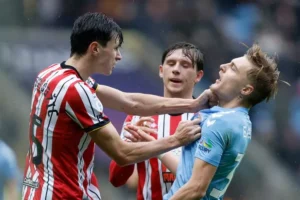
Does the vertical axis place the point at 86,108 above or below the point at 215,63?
below

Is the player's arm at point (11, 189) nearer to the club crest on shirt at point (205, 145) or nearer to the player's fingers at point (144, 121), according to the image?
the player's fingers at point (144, 121)

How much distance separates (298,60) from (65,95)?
4.30 m

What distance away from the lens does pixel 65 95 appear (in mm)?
4191

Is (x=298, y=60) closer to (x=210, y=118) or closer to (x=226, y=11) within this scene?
(x=226, y=11)

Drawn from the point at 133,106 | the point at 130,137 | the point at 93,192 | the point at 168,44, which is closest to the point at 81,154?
the point at 93,192

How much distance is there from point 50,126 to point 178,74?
1.06 metres

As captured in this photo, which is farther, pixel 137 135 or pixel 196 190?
pixel 137 135

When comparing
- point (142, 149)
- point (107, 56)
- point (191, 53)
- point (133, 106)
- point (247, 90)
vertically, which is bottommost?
point (142, 149)

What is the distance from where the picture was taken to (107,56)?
443 cm

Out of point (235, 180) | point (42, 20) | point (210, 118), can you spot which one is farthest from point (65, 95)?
point (42, 20)

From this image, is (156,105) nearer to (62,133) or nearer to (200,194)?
(62,133)

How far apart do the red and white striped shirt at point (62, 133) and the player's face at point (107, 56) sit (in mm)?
159

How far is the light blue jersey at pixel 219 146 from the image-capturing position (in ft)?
13.3

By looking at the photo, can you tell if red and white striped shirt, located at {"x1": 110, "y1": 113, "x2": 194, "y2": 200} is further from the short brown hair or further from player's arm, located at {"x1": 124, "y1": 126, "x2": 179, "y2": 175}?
the short brown hair
